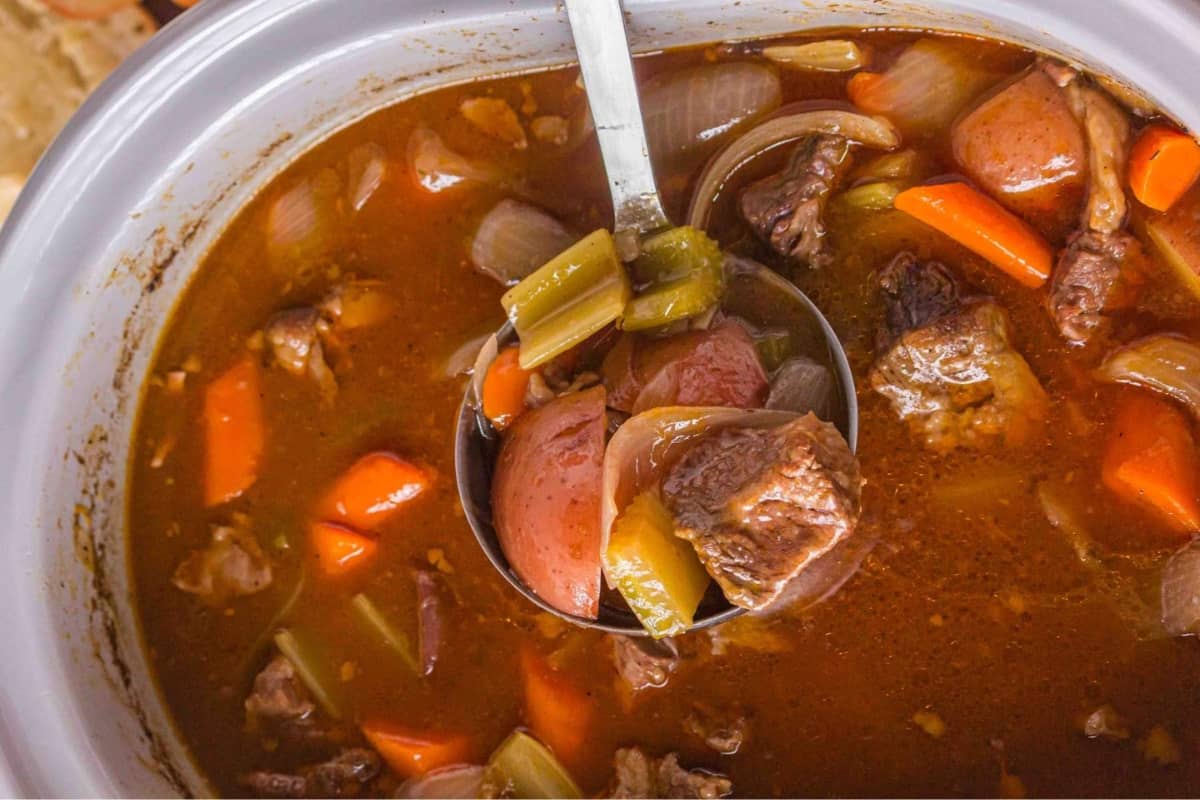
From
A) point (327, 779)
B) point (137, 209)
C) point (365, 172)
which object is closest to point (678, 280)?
point (365, 172)

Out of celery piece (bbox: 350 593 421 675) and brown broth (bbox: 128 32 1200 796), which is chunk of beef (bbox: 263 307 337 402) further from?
celery piece (bbox: 350 593 421 675)

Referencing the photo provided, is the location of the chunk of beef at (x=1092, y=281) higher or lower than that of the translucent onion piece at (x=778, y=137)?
lower

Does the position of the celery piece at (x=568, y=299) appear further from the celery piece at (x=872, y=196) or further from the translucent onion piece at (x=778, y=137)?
the celery piece at (x=872, y=196)

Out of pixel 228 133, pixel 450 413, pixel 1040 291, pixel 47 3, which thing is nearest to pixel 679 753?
pixel 450 413

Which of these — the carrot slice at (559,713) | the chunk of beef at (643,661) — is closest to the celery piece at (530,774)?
the carrot slice at (559,713)

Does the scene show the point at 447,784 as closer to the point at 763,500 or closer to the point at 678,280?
the point at 763,500

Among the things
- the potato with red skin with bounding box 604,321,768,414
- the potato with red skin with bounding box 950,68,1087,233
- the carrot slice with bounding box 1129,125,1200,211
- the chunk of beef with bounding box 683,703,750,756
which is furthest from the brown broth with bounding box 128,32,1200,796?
the potato with red skin with bounding box 604,321,768,414
